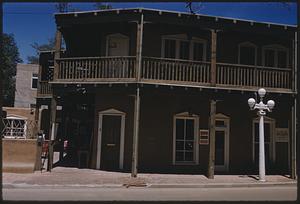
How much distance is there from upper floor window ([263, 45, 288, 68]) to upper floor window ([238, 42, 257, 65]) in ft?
1.82

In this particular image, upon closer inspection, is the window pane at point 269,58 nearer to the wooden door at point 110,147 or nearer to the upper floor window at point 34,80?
the wooden door at point 110,147

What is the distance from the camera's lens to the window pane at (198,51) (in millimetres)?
20969

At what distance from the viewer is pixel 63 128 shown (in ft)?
77.3

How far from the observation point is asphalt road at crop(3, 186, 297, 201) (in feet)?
39.4

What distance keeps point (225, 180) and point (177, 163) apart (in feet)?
10.6

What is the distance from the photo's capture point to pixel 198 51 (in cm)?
2109

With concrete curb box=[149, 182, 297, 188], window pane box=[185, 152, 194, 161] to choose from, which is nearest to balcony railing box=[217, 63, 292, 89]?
window pane box=[185, 152, 194, 161]

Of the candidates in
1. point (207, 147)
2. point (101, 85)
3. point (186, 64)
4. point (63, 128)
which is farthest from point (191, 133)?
point (63, 128)

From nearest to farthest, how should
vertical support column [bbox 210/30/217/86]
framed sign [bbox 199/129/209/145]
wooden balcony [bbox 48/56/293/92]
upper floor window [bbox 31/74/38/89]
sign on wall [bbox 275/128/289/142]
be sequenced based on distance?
1. wooden balcony [bbox 48/56/293/92]
2. vertical support column [bbox 210/30/217/86]
3. framed sign [bbox 199/129/209/145]
4. sign on wall [bbox 275/128/289/142]
5. upper floor window [bbox 31/74/38/89]

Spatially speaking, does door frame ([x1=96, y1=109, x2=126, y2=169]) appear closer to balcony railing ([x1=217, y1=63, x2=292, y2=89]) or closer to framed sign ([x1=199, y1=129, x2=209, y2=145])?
framed sign ([x1=199, y1=129, x2=209, y2=145])

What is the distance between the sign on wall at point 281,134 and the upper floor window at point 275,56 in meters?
3.08

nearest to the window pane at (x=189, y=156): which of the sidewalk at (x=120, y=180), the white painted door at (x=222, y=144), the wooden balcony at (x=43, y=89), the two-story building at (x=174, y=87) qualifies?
the two-story building at (x=174, y=87)

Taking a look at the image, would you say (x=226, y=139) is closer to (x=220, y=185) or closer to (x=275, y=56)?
(x=275, y=56)

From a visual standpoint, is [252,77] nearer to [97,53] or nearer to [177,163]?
[177,163]
